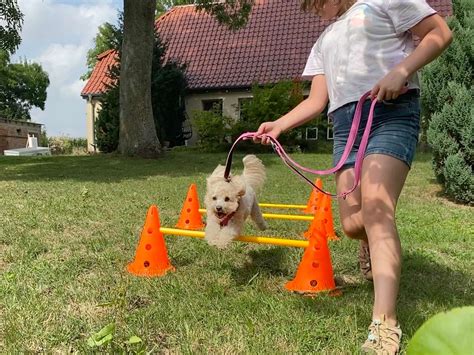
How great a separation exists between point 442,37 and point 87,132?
27291mm

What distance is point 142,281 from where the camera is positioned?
12.0 ft

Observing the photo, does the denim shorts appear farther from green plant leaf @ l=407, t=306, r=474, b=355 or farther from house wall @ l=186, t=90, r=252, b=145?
house wall @ l=186, t=90, r=252, b=145

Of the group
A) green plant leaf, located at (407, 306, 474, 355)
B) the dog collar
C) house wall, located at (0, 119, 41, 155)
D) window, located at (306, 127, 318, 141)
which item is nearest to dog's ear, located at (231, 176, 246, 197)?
the dog collar

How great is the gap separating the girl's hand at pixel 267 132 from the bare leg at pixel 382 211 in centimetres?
62

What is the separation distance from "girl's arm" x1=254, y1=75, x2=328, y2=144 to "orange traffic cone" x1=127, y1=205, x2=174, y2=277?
4.74ft

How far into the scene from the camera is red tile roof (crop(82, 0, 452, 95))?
23.0 meters

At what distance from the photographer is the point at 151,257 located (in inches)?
157

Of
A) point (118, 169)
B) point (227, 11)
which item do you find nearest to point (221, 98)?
point (227, 11)

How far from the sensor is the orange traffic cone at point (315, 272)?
353 centimetres

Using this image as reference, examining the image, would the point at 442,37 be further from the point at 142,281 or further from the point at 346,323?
the point at 142,281

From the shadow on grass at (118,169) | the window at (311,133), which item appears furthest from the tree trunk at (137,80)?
the window at (311,133)

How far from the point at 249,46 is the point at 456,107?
17905 millimetres

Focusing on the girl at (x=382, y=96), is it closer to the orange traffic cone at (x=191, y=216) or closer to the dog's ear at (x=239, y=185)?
the dog's ear at (x=239, y=185)

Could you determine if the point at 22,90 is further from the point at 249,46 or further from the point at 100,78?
the point at 249,46
